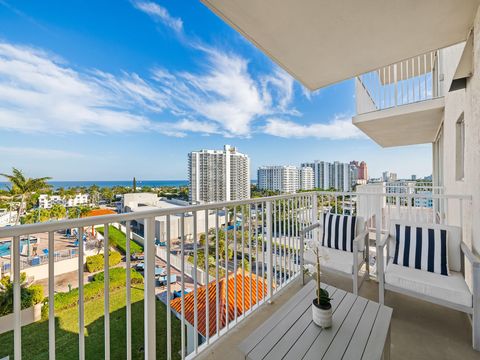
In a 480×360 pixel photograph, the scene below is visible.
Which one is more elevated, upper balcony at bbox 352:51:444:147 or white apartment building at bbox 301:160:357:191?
upper balcony at bbox 352:51:444:147

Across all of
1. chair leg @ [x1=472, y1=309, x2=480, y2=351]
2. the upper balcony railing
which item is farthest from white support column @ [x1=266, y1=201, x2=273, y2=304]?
the upper balcony railing

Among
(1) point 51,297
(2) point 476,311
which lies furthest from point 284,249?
(1) point 51,297

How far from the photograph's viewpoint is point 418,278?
2322 millimetres

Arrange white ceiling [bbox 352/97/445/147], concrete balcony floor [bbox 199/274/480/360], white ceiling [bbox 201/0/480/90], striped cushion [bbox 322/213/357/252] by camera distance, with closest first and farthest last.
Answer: concrete balcony floor [bbox 199/274/480/360] < white ceiling [bbox 201/0/480/90] < striped cushion [bbox 322/213/357/252] < white ceiling [bbox 352/97/445/147]

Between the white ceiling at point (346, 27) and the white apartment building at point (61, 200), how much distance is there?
92.6ft

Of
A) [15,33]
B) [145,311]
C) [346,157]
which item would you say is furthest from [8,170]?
[346,157]

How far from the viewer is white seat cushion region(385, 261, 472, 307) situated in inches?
80.0

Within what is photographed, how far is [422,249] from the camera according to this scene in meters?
2.60

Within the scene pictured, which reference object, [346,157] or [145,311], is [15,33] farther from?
[346,157]

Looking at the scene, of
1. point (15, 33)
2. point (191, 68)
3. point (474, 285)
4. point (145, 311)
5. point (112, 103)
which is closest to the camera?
point (145, 311)

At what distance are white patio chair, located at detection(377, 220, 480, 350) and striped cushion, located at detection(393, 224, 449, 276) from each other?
4 cm

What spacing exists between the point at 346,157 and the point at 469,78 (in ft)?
107

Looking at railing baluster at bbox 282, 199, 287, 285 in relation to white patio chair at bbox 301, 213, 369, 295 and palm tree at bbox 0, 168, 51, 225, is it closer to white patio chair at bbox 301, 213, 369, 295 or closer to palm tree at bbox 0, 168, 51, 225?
white patio chair at bbox 301, 213, 369, 295

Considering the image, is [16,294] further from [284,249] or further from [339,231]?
[339,231]
